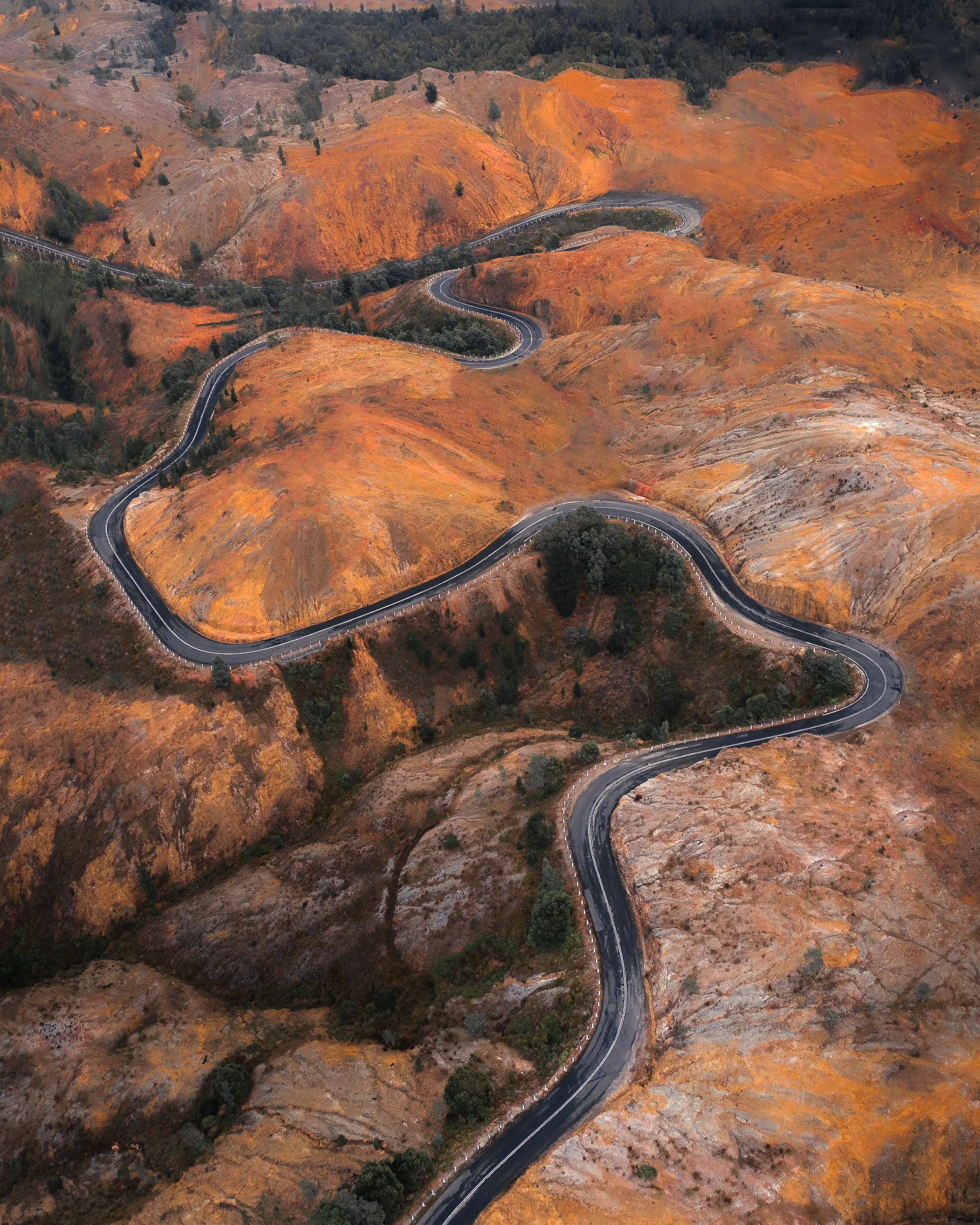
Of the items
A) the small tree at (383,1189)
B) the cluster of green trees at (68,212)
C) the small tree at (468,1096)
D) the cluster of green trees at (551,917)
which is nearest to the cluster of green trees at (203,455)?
the cluster of green trees at (551,917)

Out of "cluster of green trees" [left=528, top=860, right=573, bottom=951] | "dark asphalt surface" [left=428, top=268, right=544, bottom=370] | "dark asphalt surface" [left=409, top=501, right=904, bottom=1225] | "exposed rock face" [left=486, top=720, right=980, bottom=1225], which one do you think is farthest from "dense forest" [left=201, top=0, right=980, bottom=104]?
"cluster of green trees" [left=528, top=860, right=573, bottom=951]

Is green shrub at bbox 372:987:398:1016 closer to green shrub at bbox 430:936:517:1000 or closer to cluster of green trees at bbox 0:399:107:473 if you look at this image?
green shrub at bbox 430:936:517:1000

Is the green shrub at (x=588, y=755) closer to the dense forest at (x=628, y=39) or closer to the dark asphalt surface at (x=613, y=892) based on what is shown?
the dark asphalt surface at (x=613, y=892)

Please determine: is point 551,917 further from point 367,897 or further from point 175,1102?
point 175,1102

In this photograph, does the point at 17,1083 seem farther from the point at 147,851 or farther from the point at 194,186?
the point at 194,186

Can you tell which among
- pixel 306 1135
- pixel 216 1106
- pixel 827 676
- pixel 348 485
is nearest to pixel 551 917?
pixel 306 1135

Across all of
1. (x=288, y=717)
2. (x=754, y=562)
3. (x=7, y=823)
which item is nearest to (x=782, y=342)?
(x=754, y=562)
